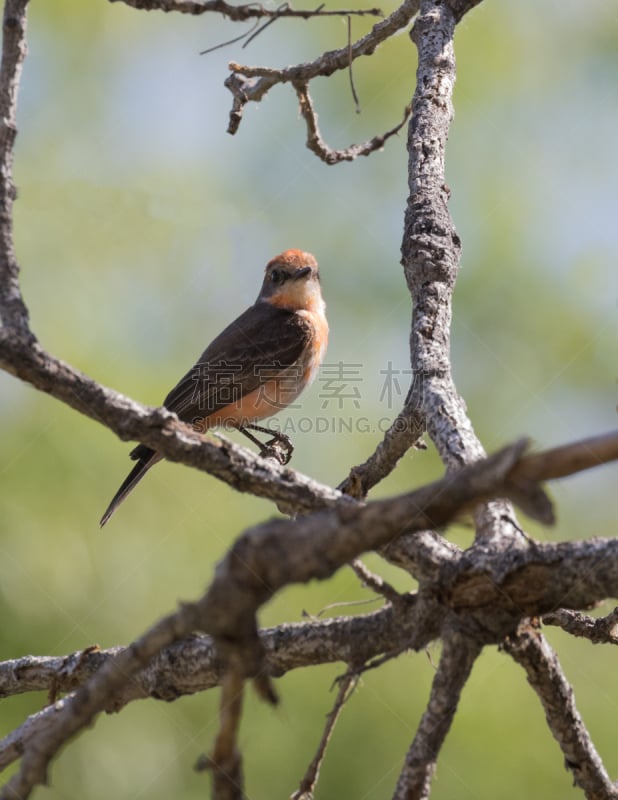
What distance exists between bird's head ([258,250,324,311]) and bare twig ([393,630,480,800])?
4.71 m

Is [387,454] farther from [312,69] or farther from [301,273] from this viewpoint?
[301,273]

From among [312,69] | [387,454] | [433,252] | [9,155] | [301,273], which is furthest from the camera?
[301,273]

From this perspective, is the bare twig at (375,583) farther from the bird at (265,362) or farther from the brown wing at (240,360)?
the brown wing at (240,360)

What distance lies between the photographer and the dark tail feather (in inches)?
196

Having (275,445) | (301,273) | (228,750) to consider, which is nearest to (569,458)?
(228,750)

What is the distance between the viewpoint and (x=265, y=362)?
238 inches

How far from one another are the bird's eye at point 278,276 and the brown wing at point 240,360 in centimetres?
21

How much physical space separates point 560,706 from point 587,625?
58 cm

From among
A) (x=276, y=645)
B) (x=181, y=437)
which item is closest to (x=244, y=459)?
(x=181, y=437)

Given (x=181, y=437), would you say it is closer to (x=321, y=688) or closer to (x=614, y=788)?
(x=614, y=788)

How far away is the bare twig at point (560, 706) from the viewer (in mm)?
2205

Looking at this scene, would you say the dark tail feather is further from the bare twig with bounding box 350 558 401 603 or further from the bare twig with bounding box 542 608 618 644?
the bare twig with bounding box 350 558 401 603

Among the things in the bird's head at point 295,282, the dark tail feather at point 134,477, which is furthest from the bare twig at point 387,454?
the bird's head at point 295,282

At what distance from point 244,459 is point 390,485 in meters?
2.96
